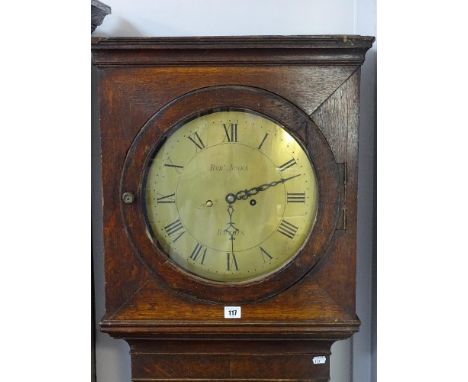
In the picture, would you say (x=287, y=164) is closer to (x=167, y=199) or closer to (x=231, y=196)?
(x=231, y=196)

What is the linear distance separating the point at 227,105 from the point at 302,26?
30cm

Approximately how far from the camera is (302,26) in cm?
109

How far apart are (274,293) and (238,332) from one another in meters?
0.09

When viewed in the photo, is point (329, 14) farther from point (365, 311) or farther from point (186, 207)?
point (365, 311)

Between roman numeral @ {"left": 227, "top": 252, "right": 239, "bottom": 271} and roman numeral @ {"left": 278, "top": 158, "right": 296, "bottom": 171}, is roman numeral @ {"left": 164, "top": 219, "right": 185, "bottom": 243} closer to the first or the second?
roman numeral @ {"left": 227, "top": 252, "right": 239, "bottom": 271}

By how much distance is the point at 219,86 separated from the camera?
919 millimetres

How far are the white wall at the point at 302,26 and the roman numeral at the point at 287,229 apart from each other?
233mm

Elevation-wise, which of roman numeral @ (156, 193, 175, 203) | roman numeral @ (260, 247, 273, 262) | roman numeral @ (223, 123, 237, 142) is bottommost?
roman numeral @ (260, 247, 273, 262)

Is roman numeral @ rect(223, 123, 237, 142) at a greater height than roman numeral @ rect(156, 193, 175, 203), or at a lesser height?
greater

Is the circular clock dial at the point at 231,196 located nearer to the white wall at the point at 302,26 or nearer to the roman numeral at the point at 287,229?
the roman numeral at the point at 287,229

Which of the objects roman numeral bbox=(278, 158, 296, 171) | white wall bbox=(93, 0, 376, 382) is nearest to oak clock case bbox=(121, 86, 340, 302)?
roman numeral bbox=(278, 158, 296, 171)

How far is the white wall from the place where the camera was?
43.0 inches

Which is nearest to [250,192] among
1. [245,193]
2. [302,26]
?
[245,193]

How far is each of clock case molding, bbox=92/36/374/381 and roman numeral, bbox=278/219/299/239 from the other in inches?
1.4
